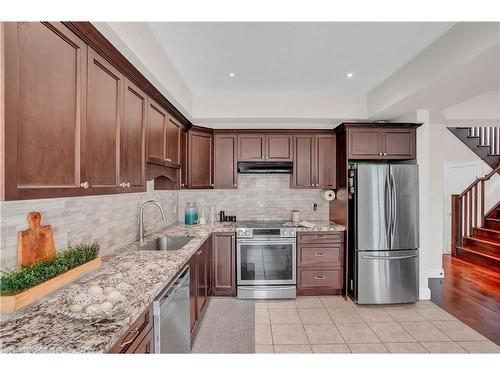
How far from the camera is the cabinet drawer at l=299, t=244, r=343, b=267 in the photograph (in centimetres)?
353

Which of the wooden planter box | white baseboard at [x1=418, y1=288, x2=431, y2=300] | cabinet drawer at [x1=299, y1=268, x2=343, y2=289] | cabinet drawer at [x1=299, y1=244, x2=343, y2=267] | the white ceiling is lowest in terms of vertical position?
white baseboard at [x1=418, y1=288, x2=431, y2=300]

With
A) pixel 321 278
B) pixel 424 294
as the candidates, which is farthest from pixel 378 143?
pixel 424 294

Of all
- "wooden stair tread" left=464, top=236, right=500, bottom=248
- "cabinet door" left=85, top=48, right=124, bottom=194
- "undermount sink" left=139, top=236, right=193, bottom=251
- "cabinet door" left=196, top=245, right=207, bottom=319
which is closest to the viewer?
"cabinet door" left=85, top=48, right=124, bottom=194

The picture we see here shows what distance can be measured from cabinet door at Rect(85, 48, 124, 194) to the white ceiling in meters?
0.77

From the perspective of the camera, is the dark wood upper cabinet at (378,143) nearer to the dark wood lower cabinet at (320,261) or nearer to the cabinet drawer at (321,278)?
the dark wood lower cabinet at (320,261)

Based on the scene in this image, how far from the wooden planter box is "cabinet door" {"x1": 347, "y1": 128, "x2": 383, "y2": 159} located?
3131 mm

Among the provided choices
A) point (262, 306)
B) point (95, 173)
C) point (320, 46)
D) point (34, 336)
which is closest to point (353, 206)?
point (262, 306)

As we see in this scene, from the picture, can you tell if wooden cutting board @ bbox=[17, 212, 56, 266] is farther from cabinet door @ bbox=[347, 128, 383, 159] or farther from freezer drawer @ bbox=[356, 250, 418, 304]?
cabinet door @ bbox=[347, 128, 383, 159]

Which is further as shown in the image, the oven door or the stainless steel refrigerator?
the oven door

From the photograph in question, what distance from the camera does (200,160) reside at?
3869mm

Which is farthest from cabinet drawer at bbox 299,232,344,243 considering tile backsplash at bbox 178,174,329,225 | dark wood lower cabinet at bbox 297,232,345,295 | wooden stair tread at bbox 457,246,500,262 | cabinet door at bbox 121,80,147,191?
wooden stair tread at bbox 457,246,500,262

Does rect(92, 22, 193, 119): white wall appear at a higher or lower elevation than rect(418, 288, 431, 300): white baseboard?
higher

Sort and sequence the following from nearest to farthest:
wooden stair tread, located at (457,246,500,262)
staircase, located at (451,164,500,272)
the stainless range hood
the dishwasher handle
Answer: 1. the dishwasher handle
2. the stainless range hood
3. wooden stair tread, located at (457,246,500,262)
4. staircase, located at (451,164,500,272)
